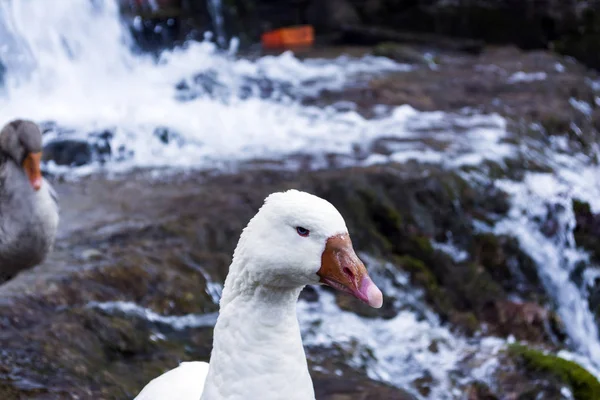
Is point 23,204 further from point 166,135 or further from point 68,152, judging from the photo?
point 166,135

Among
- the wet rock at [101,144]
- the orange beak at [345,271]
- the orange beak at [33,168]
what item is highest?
the orange beak at [345,271]

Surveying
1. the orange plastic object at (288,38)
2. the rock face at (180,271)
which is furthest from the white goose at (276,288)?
the orange plastic object at (288,38)

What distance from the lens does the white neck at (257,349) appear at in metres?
2.29

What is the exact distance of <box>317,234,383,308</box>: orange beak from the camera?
2.20 metres

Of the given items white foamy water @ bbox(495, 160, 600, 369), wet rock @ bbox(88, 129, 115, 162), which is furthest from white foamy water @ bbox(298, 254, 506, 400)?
wet rock @ bbox(88, 129, 115, 162)

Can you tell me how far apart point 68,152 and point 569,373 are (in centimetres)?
504

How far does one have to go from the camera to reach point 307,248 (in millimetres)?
2209

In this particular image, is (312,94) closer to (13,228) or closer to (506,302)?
(506,302)

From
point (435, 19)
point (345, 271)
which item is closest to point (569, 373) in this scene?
point (345, 271)

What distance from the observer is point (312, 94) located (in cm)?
1031

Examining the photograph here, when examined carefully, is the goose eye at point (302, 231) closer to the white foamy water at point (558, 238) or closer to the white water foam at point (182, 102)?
the white foamy water at point (558, 238)

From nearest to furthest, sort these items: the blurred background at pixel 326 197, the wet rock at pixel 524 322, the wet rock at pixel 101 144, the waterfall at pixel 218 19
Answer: the blurred background at pixel 326 197 → the wet rock at pixel 524 322 → the wet rock at pixel 101 144 → the waterfall at pixel 218 19

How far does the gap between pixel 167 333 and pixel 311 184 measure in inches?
92.4

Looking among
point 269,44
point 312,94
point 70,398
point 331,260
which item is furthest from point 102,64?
point 331,260
